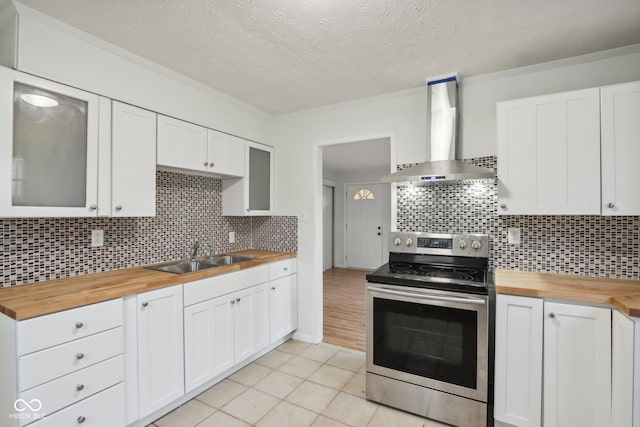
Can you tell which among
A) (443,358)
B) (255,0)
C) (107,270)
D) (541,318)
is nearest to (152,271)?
(107,270)

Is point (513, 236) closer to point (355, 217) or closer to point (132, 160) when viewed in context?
point (132, 160)

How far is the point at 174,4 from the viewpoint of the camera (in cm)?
159

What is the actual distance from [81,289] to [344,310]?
10.2 feet

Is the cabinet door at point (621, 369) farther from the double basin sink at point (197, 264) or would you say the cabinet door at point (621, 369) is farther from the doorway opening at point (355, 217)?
the doorway opening at point (355, 217)

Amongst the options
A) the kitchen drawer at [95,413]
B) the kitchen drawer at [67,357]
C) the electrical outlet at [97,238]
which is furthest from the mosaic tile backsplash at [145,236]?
the kitchen drawer at [95,413]

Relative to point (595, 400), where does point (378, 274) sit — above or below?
above

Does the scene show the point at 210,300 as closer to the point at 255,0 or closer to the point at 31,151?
the point at 31,151

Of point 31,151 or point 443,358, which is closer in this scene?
point 31,151

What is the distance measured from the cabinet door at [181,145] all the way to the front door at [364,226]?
4.80 m

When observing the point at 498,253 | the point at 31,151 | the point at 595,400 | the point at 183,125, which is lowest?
the point at 595,400

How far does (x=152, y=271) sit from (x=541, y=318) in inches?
98.7

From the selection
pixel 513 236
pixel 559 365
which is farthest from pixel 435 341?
pixel 513 236

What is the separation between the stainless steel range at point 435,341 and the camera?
6.15ft

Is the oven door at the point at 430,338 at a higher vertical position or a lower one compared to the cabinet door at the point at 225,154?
lower
